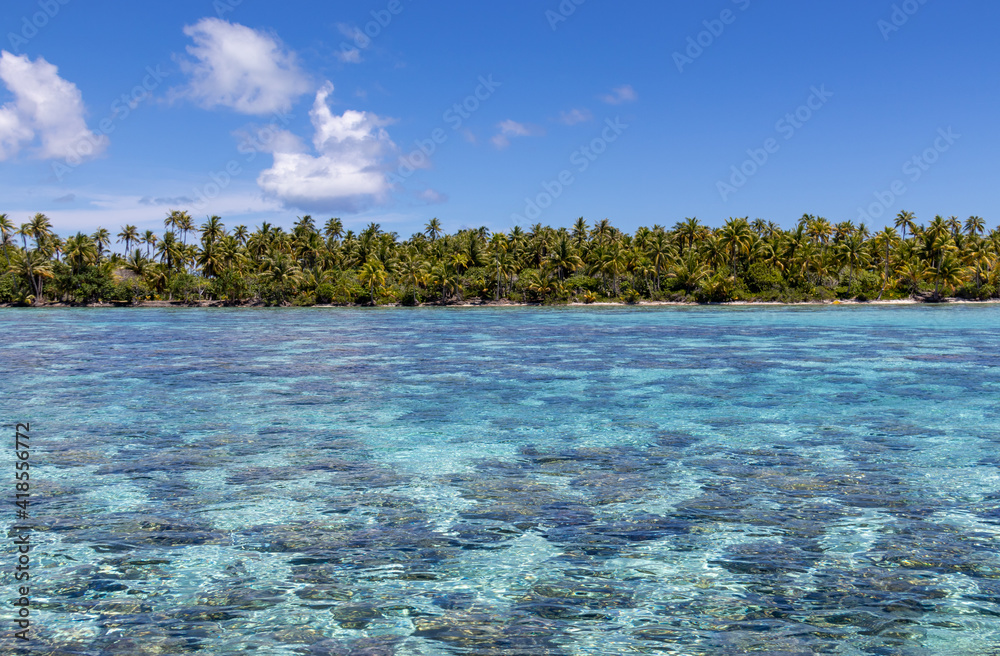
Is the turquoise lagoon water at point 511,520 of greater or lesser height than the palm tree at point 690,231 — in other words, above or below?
below

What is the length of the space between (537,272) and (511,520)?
121817 mm

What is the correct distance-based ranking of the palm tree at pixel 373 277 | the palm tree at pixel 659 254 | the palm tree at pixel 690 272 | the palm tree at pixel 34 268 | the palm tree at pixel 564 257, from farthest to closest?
the palm tree at pixel 564 257 → the palm tree at pixel 659 254 → the palm tree at pixel 690 272 → the palm tree at pixel 373 277 → the palm tree at pixel 34 268

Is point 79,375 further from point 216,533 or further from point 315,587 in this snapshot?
point 315,587

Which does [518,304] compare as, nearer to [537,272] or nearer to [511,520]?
[537,272]

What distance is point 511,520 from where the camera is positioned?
1110 cm

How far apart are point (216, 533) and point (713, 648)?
23.4ft

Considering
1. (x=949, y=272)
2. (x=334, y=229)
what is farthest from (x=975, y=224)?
(x=334, y=229)

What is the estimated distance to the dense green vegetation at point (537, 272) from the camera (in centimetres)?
12750

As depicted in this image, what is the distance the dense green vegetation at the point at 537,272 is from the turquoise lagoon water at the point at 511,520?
103403mm

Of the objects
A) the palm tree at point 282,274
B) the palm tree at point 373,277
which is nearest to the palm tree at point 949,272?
the palm tree at point 373,277

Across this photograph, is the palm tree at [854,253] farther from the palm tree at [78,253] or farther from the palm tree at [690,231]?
the palm tree at [78,253]

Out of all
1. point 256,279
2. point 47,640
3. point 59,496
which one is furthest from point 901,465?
point 256,279

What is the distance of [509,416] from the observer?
69.3 ft

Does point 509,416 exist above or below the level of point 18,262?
below
